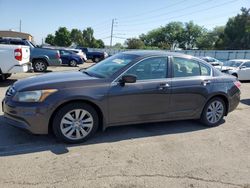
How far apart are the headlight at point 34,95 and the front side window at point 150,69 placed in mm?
1419

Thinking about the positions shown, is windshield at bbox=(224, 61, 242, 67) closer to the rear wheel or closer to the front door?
the front door

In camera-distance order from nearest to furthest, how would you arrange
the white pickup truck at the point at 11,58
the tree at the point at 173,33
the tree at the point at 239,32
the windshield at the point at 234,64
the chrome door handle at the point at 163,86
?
1. the chrome door handle at the point at 163,86
2. the white pickup truck at the point at 11,58
3. the windshield at the point at 234,64
4. the tree at the point at 239,32
5. the tree at the point at 173,33

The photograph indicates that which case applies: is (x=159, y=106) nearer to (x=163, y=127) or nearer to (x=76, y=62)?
(x=163, y=127)

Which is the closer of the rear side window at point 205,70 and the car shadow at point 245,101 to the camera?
the rear side window at point 205,70

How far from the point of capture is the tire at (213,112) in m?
5.93

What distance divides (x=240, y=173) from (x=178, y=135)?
5.12ft

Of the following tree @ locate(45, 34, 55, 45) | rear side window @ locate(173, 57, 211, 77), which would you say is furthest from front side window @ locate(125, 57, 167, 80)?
tree @ locate(45, 34, 55, 45)

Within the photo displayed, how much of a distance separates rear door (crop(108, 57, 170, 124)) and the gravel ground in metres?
0.38

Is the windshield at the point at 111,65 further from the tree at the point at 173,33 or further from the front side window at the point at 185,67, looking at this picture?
the tree at the point at 173,33

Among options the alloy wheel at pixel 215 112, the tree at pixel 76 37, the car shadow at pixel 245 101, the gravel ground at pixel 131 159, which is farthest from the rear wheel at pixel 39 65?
the tree at pixel 76 37

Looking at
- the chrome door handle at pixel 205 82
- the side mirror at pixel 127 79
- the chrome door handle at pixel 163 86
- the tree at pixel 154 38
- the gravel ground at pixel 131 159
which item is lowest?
the gravel ground at pixel 131 159

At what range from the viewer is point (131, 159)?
419 centimetres

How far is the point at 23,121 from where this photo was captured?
4.38 meters

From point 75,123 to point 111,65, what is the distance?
1.44 m
